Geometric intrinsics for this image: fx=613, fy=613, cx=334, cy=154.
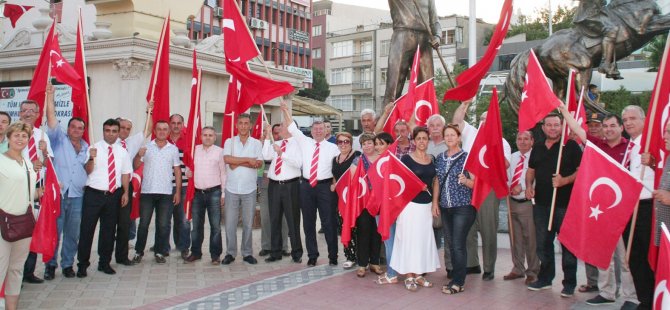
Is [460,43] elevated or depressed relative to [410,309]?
elevated

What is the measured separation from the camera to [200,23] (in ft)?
195

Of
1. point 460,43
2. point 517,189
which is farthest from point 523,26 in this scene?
point 517,189

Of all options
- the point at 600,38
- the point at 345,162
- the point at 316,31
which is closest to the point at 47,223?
the point at 345,162

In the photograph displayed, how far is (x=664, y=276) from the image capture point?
3.83m

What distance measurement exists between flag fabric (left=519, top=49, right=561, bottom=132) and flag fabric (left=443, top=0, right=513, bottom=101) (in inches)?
21.1

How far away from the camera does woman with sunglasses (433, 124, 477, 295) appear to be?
251 inches

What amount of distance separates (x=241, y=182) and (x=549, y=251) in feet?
12.5

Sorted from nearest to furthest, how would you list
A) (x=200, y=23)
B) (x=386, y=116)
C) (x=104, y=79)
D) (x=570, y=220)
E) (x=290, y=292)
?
1. (x=570, y=220)
2. (x=290, y=292)
3. (x=386, y=116)
4. (x=104, y=79)
5. (x=200, y=23)

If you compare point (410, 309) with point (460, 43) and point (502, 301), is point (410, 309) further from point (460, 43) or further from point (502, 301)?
point (460, 43)

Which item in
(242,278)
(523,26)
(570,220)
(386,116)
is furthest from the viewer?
Answer: (523,26)

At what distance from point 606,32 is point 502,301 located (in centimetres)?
539

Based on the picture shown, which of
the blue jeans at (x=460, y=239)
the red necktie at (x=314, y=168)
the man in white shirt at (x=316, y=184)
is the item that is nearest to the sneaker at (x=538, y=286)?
the blue jeans at (x=460, y=239)

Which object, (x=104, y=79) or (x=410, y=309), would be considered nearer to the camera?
(x=410, y=309)

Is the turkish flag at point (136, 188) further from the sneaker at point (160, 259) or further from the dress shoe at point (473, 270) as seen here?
the dress shoe at point (473, 270)
